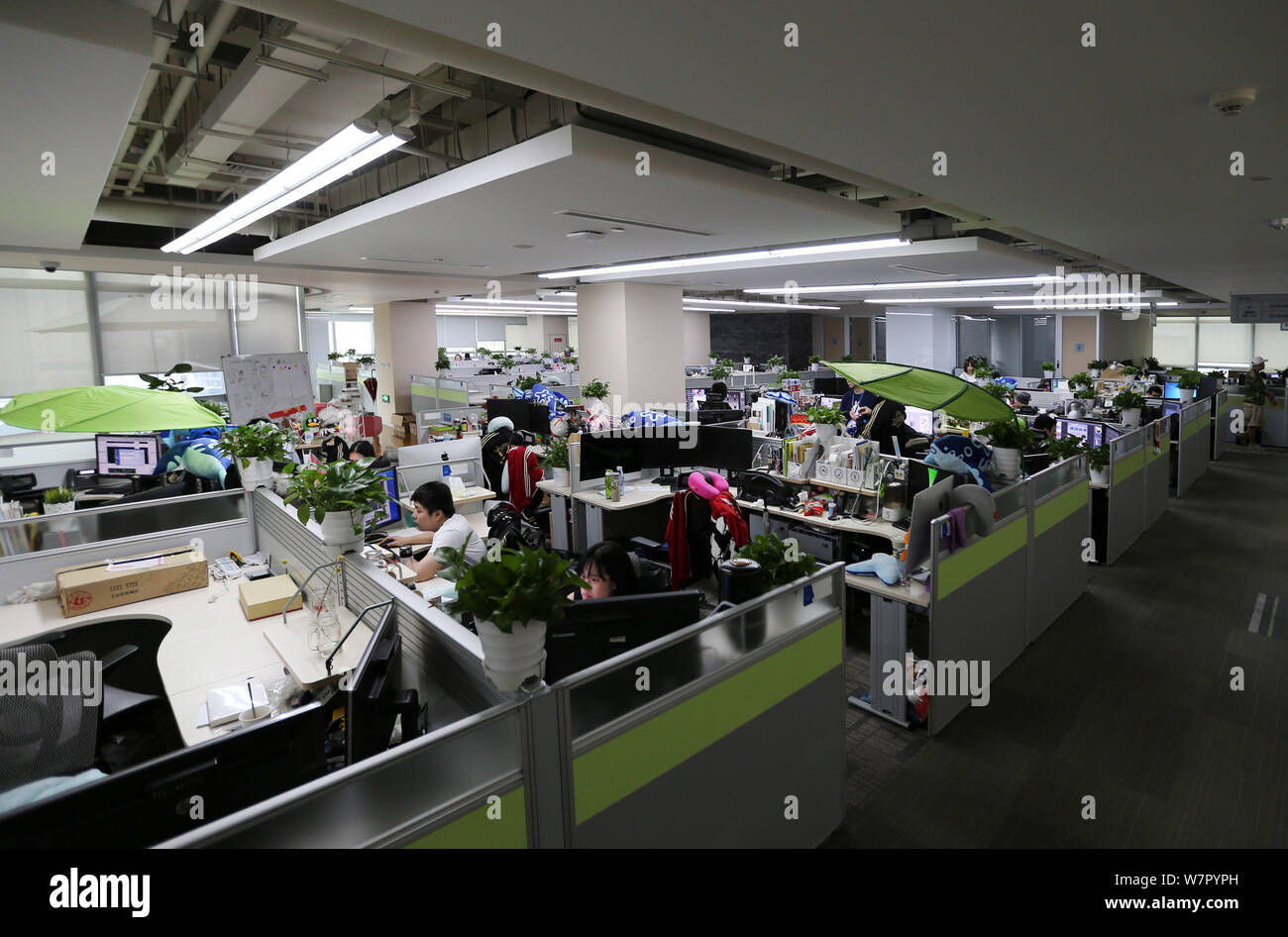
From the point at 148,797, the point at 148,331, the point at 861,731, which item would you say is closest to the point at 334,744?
the point at 148,797

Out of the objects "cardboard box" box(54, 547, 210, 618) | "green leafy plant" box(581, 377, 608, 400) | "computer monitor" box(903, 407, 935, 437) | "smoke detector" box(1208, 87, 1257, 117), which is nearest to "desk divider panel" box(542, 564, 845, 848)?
"smoke detector" box(1208, 87, 1257, 117)

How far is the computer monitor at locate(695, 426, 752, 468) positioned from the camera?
577cm

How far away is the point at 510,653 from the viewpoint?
1.66 metres

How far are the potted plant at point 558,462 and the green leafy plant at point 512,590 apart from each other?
14.3 ft

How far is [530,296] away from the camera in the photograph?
13062mm

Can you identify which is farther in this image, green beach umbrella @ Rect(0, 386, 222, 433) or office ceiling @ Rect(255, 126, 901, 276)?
office ceiling @ Rect(255, 126, 901, 276)

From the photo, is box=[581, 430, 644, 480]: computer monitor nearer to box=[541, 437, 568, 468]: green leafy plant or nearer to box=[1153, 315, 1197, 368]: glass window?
box=[541, 437, 568, 468]: green leafy plant

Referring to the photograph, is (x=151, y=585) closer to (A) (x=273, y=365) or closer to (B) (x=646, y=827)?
(B) (x=646, y=827)

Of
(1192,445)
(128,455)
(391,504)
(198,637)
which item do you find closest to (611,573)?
(198,637)

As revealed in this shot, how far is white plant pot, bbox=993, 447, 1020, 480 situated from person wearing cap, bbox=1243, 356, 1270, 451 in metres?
10.1

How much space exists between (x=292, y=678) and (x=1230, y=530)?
842 cm

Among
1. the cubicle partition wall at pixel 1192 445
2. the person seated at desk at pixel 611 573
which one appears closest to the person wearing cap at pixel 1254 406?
the cubicle partition wall at pixel 1192 445

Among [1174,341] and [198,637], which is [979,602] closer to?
[198,637]

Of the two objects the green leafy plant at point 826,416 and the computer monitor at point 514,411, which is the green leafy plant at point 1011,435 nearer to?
the green leafy plant at point 826,416
